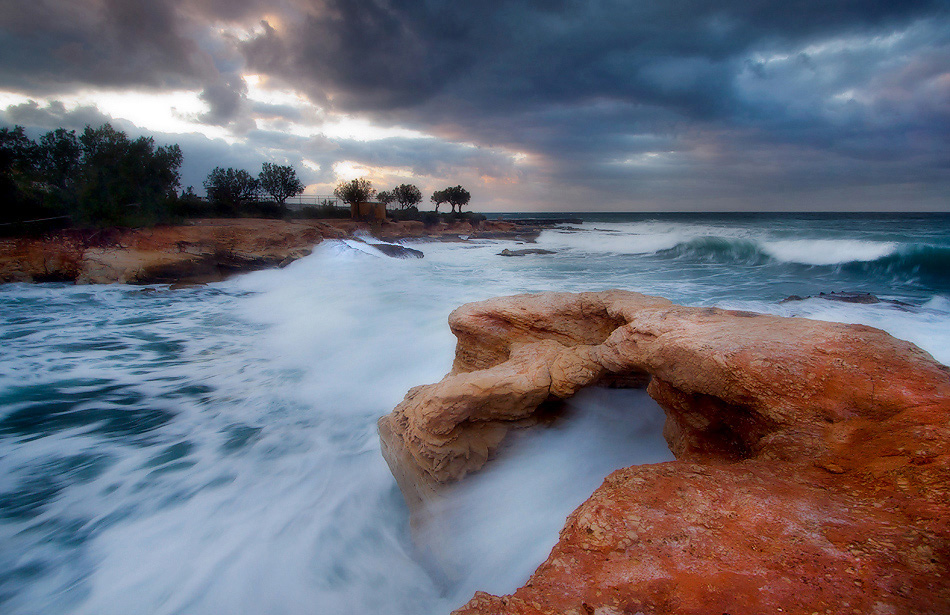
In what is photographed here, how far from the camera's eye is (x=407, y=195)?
2330 inches

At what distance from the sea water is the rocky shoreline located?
336 cm

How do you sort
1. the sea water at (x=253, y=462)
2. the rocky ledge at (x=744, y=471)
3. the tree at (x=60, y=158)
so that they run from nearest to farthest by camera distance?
the rocky ledge at (x=744, y=471), the sea water at (x=253, y=462), the tree at (x=60, y=158)

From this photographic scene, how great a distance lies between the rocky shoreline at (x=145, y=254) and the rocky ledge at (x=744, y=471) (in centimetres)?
1546

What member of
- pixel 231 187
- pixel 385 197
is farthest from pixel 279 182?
pixel 385 197

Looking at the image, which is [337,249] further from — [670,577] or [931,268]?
[931,268]

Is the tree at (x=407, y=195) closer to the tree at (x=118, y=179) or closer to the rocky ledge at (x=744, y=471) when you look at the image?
the tree at (x=118, y=179)

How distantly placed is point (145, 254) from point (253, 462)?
1458 centimetres

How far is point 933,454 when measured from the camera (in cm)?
179

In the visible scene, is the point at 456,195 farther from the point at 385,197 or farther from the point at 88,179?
the point at 88,179

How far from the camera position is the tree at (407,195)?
59.2 m

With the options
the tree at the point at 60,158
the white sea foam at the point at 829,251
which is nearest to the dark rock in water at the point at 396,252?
the tree at the point at 60,158

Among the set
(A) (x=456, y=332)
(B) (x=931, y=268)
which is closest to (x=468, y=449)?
(A) (x=456, y=332)

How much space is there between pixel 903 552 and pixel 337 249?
64.8ft

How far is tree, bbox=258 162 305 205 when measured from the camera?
39.3 metres
